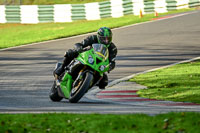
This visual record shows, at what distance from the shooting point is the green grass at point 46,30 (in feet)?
83.9

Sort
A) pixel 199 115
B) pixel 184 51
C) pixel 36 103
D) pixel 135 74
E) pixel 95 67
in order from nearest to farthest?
pixel 199 115
pixel 95 67
pixel 36 103
pixel 135 74
pixel 184 51

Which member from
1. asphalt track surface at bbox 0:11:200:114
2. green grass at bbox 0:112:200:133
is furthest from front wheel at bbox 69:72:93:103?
green grass at bbox 0:112:200:133

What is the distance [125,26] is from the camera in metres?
27.1

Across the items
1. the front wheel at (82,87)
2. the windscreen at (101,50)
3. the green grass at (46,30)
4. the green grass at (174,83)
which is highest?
the windscreen at (101,50)

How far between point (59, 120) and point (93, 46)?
3118 millimetres

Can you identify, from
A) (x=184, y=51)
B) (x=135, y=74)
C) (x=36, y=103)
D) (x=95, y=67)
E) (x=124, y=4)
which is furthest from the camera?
(x=124, y=4)

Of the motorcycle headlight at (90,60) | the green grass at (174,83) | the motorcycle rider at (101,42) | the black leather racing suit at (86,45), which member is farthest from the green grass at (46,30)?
the motorcycle headlight at (90,60)

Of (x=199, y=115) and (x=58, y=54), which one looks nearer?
(x=199, y=115)

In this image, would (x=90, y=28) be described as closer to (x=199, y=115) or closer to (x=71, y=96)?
(x=71, y=96)

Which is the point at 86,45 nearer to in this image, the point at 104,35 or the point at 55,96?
the point at 104,35

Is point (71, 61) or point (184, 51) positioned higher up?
point (71, 61)

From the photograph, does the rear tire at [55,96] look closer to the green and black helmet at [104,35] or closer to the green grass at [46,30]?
the green and black helmet at [104,35]

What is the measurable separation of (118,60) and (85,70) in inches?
333

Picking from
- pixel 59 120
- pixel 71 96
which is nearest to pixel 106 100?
pixel 71 96
